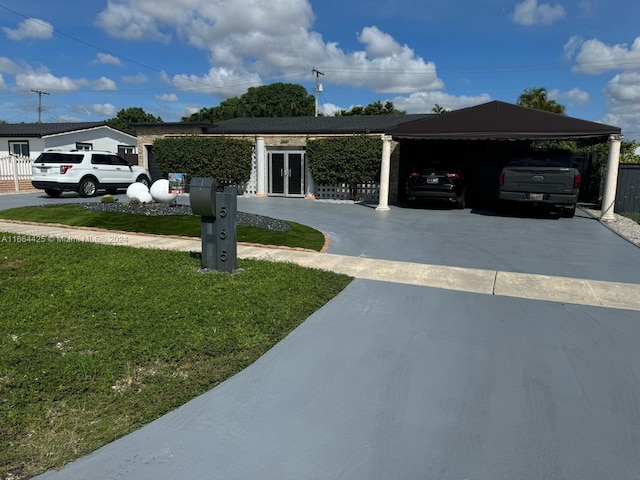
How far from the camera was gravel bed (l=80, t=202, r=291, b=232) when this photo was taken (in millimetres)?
11117

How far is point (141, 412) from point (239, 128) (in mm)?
20112

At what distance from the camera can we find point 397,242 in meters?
9.43

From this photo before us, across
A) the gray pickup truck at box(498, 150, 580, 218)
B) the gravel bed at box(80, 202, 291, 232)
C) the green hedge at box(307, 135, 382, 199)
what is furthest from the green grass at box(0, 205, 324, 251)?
the green hedge at box(307, 135, 382, 199)

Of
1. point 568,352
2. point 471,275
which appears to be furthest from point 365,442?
point 471,275

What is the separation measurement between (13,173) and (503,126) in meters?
20.5

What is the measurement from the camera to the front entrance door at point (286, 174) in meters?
19.6

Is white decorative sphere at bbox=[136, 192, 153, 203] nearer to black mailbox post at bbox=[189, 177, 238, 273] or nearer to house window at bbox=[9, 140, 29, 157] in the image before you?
black mailbox post at bbox=[189, 177, 238, 273]

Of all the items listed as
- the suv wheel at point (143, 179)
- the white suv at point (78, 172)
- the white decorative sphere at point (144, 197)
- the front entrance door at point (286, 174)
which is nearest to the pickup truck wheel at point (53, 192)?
the white suv at point (78, 172)

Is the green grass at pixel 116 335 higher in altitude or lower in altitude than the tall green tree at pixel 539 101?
lower

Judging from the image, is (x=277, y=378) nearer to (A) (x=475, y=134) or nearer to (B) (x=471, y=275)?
(B) (x=471, y=275)

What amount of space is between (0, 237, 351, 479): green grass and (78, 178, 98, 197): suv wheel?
10.6 metres

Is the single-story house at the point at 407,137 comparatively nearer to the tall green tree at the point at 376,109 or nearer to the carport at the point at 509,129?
the carport at the point at 509,129

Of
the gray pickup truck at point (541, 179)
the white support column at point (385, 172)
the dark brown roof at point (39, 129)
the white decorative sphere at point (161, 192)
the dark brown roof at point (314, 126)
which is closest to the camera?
the gray pickup truck at point (541, 179)

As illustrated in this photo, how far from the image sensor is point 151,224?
10945 millimetres
